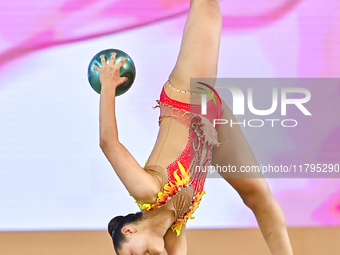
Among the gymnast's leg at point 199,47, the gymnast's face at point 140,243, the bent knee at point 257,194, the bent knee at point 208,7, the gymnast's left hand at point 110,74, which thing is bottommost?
the gymnast's face at point 140,243

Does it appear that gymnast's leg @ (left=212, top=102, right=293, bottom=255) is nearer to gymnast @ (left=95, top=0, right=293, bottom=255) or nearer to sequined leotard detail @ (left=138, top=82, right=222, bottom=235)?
gymnast @ (left=95, top=0, right=293, bottom=255)

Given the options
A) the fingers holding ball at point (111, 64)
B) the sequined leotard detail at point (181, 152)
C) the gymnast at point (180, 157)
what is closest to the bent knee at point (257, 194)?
the gymnast at point (180, 157)

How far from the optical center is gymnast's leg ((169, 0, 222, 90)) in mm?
2025

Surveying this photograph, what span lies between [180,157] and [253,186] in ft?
1.53

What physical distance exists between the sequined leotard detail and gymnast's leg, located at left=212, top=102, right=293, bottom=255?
0.12 m

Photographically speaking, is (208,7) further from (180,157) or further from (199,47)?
Answer: (180,157)

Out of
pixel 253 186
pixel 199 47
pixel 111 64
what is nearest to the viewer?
pixel 111 64

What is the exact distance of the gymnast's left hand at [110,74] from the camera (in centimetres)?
185

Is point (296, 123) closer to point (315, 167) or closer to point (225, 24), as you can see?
point (315, 167)

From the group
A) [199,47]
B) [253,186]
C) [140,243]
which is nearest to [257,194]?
[253,186]

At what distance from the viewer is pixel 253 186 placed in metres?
2.19

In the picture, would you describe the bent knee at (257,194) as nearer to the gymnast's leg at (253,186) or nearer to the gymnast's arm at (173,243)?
the gymnast's leg at (253,186)

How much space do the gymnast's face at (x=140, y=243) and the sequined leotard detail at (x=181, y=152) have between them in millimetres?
84

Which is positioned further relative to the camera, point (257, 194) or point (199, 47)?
point (257, 194)
